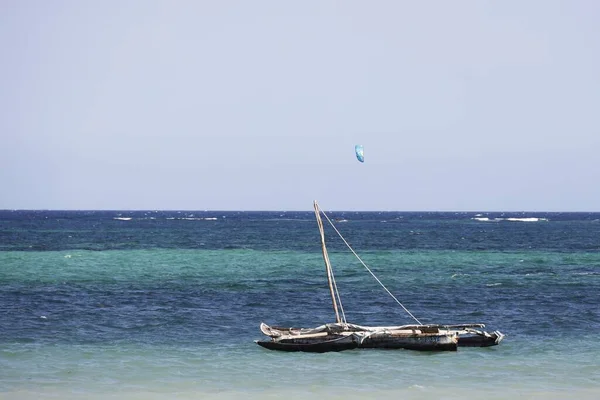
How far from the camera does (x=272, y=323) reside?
38.8 metres

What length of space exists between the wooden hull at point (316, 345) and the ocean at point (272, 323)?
17.8 inches

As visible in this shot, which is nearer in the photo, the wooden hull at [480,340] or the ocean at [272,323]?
the ocean at [272,323]

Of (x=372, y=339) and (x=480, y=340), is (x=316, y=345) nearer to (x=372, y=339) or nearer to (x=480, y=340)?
(x=372, y=339)

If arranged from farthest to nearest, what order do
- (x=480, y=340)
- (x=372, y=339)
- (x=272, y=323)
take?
(x=272, y=323), (x=480, y=340), (x=372, y=339)

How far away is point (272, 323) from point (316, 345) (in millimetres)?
7781

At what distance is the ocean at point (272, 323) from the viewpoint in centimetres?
2608

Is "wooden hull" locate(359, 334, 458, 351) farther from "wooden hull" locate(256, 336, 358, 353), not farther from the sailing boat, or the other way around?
"wooden hull" locate(256, 336, 358, 353)

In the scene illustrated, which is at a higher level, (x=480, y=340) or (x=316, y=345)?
(x=480, y=340)

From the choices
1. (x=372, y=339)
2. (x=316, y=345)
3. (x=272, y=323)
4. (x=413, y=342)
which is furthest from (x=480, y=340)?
(x=272, y=323)

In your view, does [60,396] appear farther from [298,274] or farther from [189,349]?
[298,274]

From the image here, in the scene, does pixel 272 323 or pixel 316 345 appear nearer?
pixel 316 345

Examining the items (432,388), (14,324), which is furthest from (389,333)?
(14,324)

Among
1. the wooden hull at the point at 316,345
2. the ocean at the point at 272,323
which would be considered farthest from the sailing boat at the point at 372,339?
the ocean at the point at 272,323

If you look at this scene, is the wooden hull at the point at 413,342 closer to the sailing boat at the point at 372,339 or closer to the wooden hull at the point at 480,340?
the sailing boat at the point at 372,339
